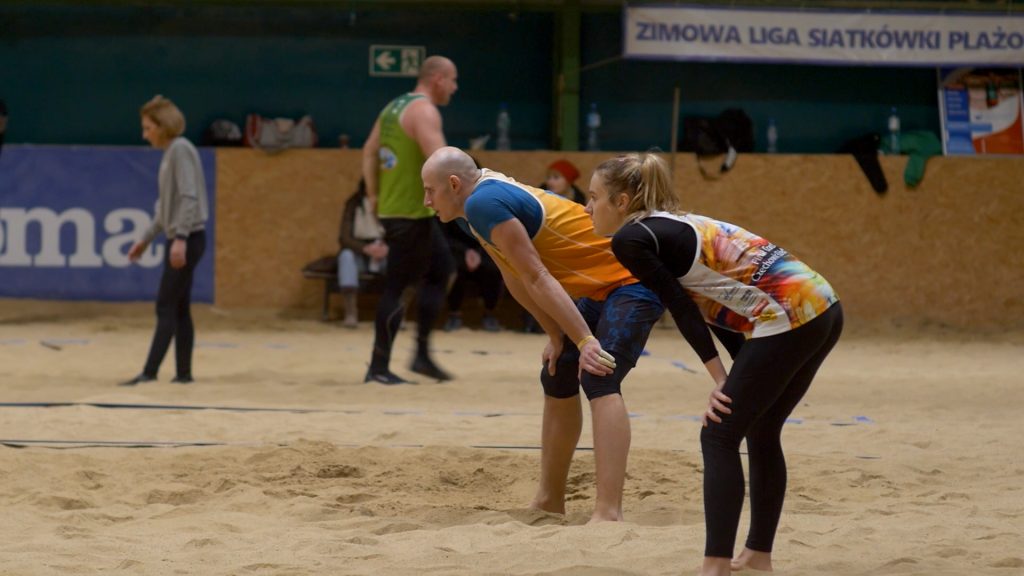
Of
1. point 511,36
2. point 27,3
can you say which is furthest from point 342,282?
point 27,3

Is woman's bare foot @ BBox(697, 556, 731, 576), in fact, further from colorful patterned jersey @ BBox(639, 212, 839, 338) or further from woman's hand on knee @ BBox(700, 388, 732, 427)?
colorful patterned jersey @ BBox(639, 212, 839, 338)

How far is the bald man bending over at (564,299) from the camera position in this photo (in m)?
4.54

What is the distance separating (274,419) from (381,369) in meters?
1.48

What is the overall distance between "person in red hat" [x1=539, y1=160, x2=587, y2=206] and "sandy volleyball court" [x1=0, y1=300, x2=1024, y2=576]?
2799mm

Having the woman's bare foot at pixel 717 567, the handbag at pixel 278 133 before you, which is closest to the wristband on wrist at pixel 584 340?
the woman's bare foot at pixel 717 567

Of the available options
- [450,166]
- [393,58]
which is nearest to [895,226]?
[393,58]

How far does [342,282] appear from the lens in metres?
12.8

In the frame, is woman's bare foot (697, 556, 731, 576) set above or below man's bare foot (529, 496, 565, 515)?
above

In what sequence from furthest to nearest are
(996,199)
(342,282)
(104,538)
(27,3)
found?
1. (27,3)
2. (996,199)
3. (342,282)
4. (104,538)

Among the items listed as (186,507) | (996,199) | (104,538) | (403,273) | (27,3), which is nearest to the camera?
(104,538)

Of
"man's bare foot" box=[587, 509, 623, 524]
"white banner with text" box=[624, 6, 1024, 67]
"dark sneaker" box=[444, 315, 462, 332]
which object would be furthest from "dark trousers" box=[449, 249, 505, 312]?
"man's bare foot" box=[587, 509, 623, 524]

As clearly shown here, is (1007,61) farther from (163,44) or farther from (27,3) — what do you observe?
(27,3)

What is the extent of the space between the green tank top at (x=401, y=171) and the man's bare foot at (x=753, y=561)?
15.1 feet

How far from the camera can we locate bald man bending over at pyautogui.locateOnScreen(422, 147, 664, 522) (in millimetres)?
4543
